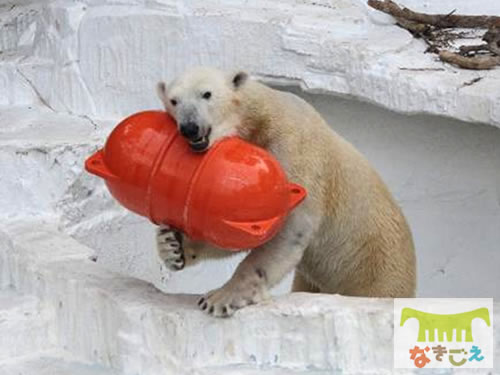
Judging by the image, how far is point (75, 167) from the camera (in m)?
4.20

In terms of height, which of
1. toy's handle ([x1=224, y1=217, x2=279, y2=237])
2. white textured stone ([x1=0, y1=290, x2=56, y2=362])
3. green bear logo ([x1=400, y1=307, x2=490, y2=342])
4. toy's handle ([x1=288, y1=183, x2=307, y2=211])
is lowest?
white textured stone ([x1=0, y1=290, x2=56, y2=362])

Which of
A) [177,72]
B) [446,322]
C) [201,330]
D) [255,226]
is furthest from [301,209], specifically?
[177,72]

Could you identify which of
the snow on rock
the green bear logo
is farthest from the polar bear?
the snow on rock

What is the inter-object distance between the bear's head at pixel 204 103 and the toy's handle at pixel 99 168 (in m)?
0.24

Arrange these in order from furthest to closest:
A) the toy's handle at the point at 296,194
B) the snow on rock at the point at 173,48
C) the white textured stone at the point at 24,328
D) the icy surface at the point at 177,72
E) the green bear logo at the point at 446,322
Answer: the snow on rock at the point at 173,48, the icy surface at the point at 177,72, the white textured stone at the point at 24,328, the toy's handle at the point at 296,194, the green bear logo at the point at 446,322

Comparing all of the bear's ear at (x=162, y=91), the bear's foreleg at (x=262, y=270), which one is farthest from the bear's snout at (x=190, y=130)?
the bear's foreleg at (x=262, y=270)

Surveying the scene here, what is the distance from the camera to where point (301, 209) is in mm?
3248

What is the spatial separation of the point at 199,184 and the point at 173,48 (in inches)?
81.6

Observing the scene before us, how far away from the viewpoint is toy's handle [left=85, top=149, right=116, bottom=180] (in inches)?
122

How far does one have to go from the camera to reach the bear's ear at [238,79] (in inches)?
127

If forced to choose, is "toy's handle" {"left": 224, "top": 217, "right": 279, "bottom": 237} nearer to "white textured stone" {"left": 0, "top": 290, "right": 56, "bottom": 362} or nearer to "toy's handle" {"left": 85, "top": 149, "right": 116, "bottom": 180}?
"toy's handle" {"left": 85, "top": 149, "right": 116, "bottom": 180}

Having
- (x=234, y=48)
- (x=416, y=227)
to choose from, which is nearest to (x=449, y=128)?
(x=416, y=227)

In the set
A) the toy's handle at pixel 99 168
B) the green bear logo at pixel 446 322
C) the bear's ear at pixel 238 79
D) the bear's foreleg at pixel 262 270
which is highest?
the bear's ear at pixel 238 79

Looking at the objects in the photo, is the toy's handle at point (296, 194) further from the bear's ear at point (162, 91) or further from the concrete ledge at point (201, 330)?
the bear's ear at point (162, 91)
